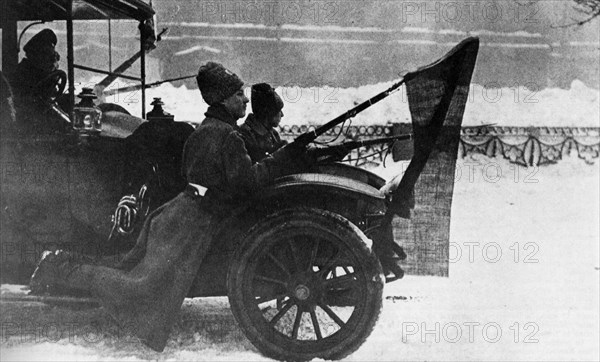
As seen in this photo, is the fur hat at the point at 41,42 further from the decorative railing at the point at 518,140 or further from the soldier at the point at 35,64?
the decorative railing at the point at 518,140

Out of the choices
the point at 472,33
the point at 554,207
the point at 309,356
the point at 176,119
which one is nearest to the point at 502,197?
the point at 554,207

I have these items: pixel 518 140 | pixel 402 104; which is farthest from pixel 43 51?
pixel 518 140

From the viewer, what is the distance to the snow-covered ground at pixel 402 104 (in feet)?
13.1

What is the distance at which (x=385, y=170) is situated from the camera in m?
3.89

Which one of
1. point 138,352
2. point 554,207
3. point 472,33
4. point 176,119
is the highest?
point 472,33

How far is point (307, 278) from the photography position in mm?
3291

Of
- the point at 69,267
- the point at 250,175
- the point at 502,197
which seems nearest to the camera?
the point at 250,175

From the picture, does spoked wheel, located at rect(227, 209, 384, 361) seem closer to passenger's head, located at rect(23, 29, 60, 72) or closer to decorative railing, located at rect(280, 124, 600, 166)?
decorative railing, located at rect(280, 124, 600, 166)

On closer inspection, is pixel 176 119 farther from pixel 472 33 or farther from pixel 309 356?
pixel 472 33

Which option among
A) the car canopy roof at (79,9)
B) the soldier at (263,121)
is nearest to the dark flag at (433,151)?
the soldier at (263,121)

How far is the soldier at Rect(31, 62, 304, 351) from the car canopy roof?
0.79 m

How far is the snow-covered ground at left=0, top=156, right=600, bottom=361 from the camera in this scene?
373 centimetres

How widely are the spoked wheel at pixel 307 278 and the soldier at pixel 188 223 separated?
245 millimetres

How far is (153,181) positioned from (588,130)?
9.18 ft
